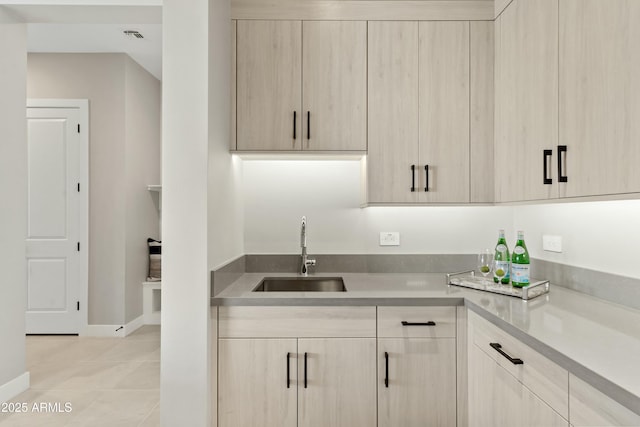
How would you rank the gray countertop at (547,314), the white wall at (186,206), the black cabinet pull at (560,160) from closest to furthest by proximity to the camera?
1. the gray countertop at (547,314)
2. the black cabinet pull at (560,160)
3. the white wall at (186,206)

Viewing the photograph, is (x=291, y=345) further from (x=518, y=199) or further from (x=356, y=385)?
(x=518, y=199)

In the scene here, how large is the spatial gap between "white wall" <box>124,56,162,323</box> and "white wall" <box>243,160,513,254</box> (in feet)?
7.05

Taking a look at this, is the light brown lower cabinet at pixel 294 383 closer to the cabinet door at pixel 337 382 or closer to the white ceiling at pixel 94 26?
the cabinet door at pixel 337 382

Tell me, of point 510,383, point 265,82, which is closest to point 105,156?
point 265,82

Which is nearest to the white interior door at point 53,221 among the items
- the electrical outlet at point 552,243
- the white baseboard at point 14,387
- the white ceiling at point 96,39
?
the white ceiling at point 96,39

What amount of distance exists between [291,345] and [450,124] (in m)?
1.48

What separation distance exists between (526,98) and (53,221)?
432 centimetres

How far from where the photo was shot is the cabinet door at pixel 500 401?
1.27 m

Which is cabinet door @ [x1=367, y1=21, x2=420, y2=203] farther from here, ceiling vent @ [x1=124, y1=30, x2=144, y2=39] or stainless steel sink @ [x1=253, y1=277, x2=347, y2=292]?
ceiling vent @ [x1=124, y1=30, x2=144, y2=39]

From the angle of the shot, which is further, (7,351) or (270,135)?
(7,351)

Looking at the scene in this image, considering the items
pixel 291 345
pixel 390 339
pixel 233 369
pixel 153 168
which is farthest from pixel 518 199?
pixel 153 168

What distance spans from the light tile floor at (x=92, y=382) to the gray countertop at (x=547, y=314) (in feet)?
3.76

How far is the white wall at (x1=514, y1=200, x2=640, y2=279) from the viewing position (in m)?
1.61

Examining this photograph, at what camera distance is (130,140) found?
414 centimetres
